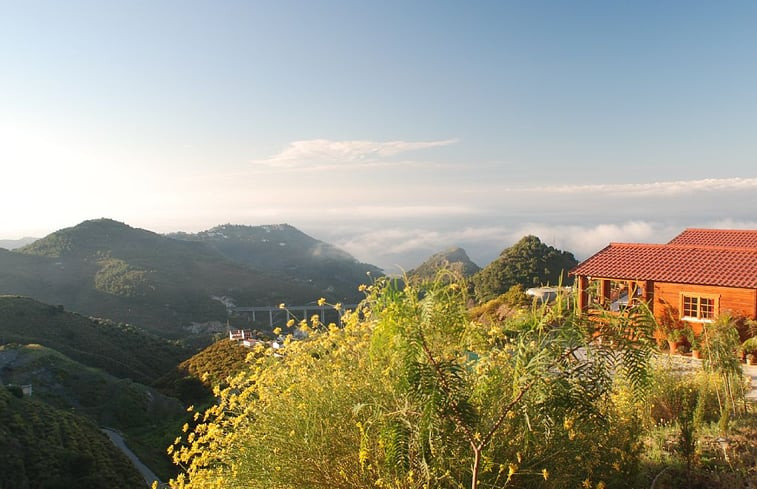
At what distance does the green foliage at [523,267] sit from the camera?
101ft

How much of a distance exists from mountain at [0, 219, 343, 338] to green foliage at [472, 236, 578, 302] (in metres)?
47.9

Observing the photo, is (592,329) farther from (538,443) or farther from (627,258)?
(627,258)

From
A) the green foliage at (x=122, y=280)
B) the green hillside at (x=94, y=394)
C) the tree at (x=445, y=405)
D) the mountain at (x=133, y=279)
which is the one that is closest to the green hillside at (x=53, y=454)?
the green hillside at (x=94, y=394)

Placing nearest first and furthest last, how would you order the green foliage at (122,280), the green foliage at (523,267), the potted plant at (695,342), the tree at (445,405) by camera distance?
the tree at (445,405), the potted plant at (695,342), the green foliage at (523,267), the green foliage at (122,280)

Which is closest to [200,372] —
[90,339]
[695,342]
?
[90,339]

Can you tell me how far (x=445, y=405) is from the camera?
2756 millimetres

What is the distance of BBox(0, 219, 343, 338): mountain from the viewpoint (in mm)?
71750

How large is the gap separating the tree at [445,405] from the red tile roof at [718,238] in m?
16.4

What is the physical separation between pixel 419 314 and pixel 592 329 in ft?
3.69

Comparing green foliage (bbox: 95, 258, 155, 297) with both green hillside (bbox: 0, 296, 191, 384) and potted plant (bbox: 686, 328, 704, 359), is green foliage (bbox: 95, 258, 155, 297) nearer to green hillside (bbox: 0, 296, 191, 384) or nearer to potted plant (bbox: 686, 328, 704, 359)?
green hillside (bbox: 0, 296, 191, 384)

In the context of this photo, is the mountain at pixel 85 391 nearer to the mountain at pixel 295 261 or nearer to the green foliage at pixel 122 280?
the green foliage at pixel 122 280

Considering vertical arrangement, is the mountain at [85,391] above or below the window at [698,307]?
below

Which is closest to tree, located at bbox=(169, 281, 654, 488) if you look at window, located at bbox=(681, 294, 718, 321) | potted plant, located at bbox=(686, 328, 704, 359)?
potted plant, located at bbox=(686, 328, 704, 359)

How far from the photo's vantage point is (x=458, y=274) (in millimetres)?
2900
